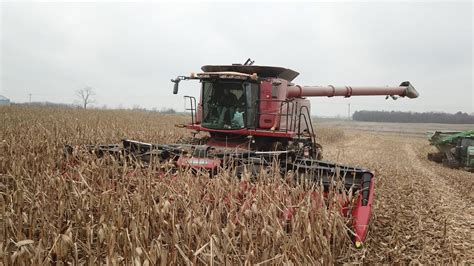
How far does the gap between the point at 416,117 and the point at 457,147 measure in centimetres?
6611

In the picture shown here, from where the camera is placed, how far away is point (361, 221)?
3217mm

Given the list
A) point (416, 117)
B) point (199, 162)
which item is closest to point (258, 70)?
point (199, 162)

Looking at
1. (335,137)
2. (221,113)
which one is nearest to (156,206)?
(221,113)

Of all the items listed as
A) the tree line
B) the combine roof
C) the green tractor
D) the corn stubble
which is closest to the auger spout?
the combine roof

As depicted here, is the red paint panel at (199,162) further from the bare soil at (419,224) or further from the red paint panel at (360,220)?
the bare soil at (419,224)

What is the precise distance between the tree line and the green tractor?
47.8 metres

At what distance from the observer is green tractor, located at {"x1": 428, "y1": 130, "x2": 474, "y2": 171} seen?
10.9 metres

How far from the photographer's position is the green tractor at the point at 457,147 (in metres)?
10.9

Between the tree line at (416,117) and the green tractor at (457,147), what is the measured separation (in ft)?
157

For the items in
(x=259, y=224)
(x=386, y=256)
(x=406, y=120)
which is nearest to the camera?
(x=259, y=224)

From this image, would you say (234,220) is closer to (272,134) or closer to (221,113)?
(272,134)

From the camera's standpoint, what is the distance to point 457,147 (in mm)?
11422

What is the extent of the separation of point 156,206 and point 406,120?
78629mm

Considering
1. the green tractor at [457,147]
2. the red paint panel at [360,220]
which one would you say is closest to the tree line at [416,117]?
the green tractor at [457,147]
